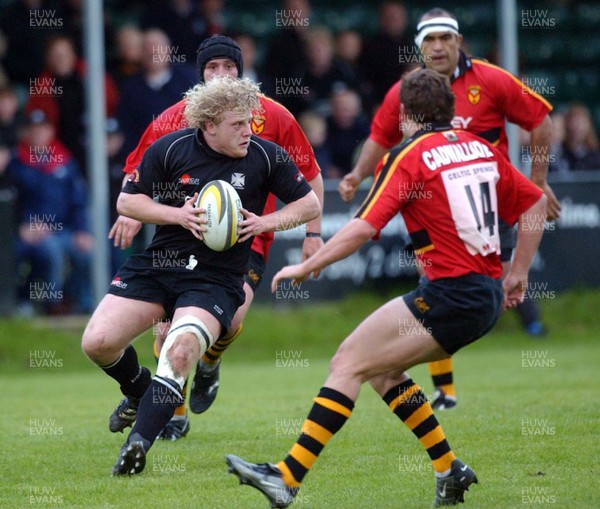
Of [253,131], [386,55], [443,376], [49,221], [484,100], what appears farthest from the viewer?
[386,55]

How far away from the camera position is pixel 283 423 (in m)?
7.97

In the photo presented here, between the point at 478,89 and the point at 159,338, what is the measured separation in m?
2.87

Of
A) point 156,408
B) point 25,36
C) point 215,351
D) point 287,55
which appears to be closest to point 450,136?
point 156,408

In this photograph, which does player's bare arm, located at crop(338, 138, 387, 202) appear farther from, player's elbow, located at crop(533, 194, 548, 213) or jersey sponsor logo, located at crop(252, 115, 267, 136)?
player's elbow, located at crop(533, 194, 548, 213)

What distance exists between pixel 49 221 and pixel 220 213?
24.6 ft

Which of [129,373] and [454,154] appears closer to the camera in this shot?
[454,154]

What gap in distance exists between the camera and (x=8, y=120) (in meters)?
13.8

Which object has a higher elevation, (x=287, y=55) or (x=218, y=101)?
(x=218, y=101)

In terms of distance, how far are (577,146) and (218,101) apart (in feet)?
33.5

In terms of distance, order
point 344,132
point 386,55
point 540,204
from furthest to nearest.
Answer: point 386,55 < point 344,132 < point 540,204

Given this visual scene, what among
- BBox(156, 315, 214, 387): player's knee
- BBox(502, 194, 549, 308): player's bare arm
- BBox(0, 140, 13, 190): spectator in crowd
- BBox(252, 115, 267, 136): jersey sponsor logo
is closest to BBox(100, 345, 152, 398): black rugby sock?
BBox(156, 315, 214, 387): player's knee

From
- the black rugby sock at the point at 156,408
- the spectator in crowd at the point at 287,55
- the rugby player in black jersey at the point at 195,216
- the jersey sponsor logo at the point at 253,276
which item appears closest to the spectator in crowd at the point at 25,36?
the spectator in crowd at the point at 287,55

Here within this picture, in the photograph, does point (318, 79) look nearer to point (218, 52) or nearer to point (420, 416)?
point (218, 52)

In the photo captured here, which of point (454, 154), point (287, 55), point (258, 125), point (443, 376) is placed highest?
point (454, 154)
